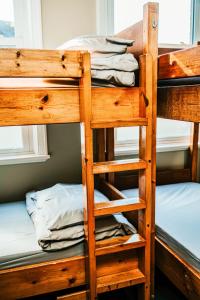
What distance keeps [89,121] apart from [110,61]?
0.94 feet

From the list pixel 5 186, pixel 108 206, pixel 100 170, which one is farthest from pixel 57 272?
pixel 5 186

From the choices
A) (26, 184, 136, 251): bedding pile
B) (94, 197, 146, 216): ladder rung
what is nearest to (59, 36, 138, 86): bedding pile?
(94, 197, 146, 216): ladder rung

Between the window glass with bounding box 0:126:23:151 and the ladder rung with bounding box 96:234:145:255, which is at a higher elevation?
the window glass with bounding box 0:126:23:151

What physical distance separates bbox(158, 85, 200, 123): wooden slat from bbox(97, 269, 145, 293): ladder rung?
32.2 inches

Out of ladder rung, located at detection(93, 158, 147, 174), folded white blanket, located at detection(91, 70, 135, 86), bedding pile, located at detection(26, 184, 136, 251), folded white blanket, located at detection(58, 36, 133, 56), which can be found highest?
folded white blanket, located at detection(58, 36, 133, 56)

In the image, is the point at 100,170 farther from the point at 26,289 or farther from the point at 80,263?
the point at 26,289

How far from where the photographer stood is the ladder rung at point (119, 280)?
4.51 feet

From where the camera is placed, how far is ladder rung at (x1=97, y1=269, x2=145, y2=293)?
1374mm

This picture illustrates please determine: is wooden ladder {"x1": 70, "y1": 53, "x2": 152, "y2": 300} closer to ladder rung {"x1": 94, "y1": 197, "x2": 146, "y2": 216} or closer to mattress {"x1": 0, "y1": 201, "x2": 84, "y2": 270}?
ladder rung {"x1": 94, "y1": 197, "x2": 146, "y2": 216}

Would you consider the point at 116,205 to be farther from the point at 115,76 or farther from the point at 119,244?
the point at 115,76

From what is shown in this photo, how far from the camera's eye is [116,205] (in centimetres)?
135

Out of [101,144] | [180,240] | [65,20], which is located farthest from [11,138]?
[180,240]

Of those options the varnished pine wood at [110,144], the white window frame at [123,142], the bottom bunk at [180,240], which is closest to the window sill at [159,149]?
the white window frame at [123,142]

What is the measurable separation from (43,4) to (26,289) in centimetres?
178
